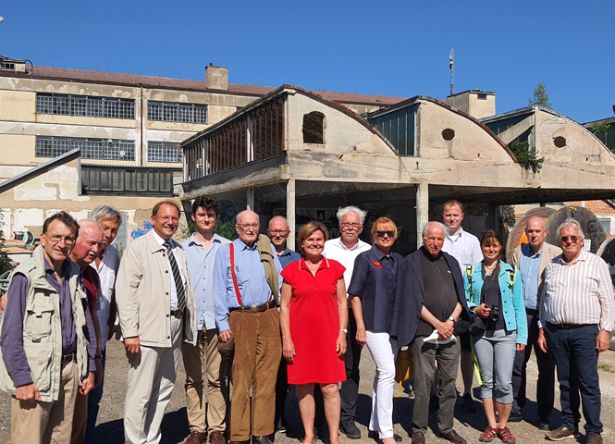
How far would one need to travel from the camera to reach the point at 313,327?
4.85m

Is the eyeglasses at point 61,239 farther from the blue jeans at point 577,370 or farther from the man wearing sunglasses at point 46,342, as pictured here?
the blue jeans at point 577,370

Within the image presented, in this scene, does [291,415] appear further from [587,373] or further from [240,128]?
[240,128]

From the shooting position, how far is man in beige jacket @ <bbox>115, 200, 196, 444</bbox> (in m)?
4.54

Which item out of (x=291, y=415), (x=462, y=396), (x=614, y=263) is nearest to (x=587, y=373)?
(x=462, y=396)

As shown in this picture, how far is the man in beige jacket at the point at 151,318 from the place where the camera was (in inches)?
179

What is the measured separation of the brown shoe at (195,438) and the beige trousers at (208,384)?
0.12 feet

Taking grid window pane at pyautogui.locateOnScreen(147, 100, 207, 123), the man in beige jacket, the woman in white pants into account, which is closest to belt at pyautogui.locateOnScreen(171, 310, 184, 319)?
the man in beige jacket

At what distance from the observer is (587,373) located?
5211mm

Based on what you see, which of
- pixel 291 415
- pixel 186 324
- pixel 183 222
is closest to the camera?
pixel 186 324

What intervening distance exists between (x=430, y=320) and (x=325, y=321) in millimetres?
1005

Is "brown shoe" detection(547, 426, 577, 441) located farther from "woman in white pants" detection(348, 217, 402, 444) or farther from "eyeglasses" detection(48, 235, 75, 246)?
"eyeglasses" detection(48, 235, 75, 246)

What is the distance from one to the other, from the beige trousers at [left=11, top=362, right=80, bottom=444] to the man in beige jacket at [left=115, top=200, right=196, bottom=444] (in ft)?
2.36

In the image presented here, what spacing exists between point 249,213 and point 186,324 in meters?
1.12

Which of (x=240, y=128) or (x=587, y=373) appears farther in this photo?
(x=240, y=128)
